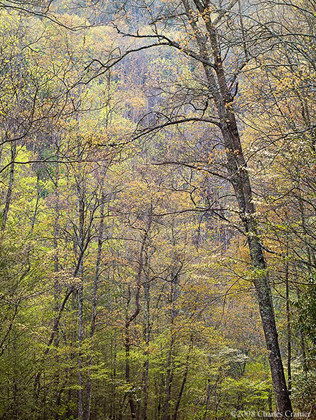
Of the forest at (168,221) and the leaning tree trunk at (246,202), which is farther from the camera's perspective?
the forest at (168,221)

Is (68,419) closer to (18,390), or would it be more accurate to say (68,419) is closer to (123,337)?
(123,337)

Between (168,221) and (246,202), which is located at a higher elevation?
(168,221)

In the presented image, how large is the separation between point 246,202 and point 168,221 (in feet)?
21.7

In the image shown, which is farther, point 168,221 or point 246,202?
point 168,221

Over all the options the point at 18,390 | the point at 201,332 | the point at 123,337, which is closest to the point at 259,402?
the point at 201,332

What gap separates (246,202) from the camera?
5848mm

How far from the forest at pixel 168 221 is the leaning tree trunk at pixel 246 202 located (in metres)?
0.03

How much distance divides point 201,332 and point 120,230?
5315 millimetres

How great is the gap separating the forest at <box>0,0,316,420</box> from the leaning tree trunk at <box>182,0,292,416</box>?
33 millimetres

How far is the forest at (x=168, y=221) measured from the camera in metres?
5.66

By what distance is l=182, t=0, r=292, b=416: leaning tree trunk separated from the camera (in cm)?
527

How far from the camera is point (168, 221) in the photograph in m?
12.3

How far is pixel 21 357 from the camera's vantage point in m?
7.17

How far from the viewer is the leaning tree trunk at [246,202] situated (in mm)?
5266
